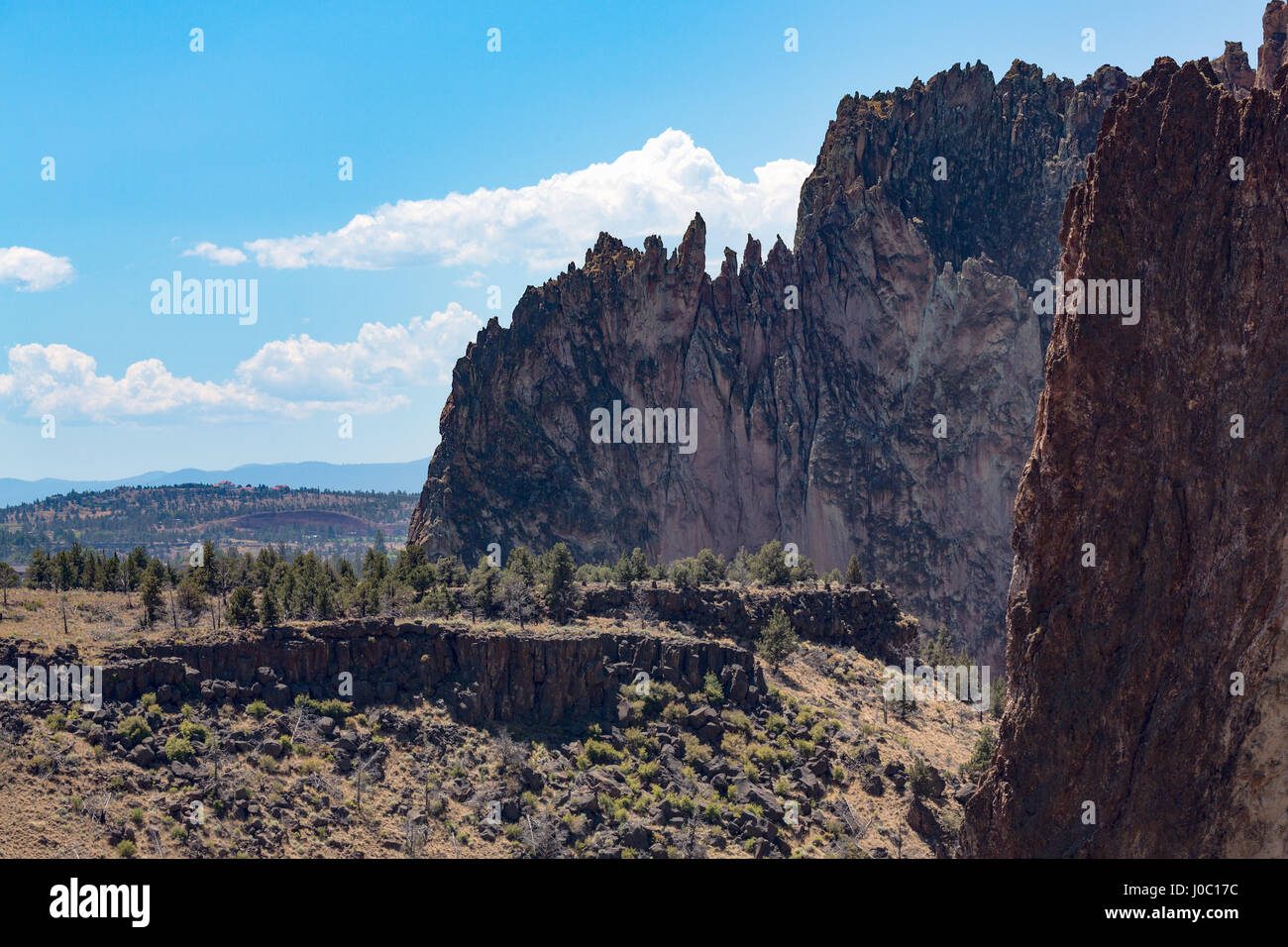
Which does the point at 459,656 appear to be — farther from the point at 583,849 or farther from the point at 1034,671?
the point at 1034,671

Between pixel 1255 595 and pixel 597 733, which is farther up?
pixel 1255 595

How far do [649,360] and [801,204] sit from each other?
113 feet

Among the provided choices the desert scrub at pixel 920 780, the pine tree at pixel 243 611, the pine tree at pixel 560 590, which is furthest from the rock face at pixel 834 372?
the desert scrub at pixel 920 780

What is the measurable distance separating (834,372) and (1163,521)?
126602mm

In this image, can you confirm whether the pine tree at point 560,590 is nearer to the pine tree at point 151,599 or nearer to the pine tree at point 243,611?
the pine tree at point 243,611

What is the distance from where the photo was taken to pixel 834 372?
191 meters

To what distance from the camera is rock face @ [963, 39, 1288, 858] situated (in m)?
62.7

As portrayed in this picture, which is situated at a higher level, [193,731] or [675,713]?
[193,731]

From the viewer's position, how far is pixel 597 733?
87.2m

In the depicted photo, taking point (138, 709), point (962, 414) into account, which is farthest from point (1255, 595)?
point (962, 414)

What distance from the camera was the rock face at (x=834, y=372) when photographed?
182 m

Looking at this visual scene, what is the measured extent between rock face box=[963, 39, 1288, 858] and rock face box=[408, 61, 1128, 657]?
369 feet

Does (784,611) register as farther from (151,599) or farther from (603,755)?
(151,599)

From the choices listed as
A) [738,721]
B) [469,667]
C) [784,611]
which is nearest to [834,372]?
[784,611]
